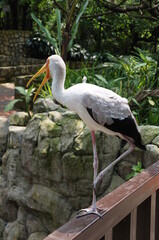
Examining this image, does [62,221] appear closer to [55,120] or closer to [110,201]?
[55,120]

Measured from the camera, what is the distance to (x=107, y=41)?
1446 centimetres

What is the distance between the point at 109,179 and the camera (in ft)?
13.8

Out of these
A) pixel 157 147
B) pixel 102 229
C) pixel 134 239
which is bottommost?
pixel 157 147

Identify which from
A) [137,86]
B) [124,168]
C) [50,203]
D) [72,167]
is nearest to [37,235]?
[50,203]

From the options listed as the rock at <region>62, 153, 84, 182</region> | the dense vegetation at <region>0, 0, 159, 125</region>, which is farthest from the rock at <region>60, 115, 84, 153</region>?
the dense vegetation at <region>0, 0, 159, 125</region>

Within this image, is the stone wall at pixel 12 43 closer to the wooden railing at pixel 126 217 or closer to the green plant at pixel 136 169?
the green plant at pixel 136 169

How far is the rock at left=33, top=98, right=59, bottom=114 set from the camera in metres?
5.05

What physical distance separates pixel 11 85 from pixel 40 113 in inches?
248

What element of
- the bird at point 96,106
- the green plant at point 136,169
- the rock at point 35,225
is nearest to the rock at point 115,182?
the green plant at point 136,169

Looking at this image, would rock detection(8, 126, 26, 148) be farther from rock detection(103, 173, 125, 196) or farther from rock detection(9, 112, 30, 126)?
rock detection(103, 173, 125, 196)

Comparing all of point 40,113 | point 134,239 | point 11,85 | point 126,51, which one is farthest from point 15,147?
point 126,51

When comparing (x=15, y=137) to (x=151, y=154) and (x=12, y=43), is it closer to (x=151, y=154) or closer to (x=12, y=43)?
(x=151, y=154)

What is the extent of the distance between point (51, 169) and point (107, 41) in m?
10.8

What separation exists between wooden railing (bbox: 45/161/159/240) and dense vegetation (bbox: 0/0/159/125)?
296 centimetres
